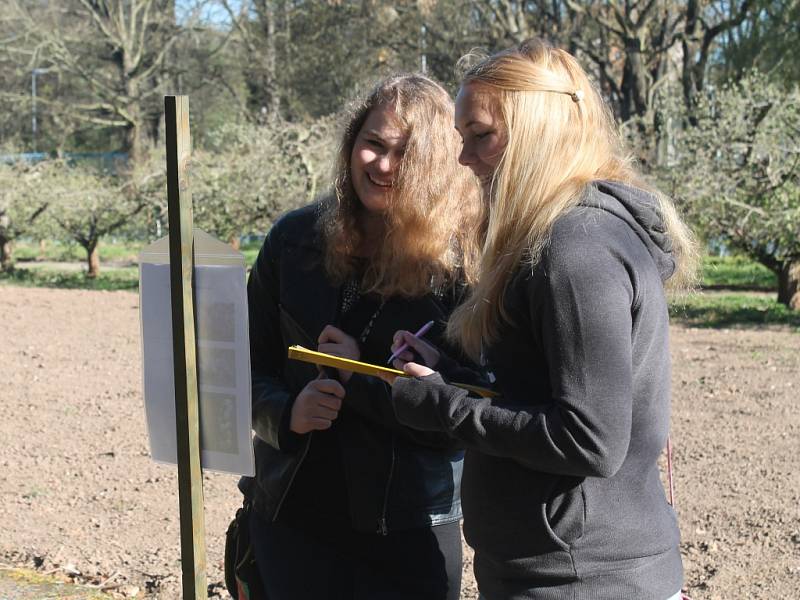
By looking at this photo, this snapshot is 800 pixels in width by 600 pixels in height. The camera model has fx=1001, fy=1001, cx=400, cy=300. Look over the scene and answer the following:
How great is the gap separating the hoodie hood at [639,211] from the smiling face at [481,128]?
184mm

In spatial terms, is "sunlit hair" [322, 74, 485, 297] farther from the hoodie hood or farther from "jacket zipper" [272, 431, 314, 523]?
the hoodie hood

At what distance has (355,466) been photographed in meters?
2.21

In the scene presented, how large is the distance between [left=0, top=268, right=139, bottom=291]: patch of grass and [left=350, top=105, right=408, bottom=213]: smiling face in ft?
47.0

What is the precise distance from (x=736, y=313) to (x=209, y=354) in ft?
35.9

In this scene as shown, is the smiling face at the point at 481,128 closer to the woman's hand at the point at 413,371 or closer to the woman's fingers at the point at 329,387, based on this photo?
the woman's hand at the point at 413,371

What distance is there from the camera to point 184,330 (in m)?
2.00

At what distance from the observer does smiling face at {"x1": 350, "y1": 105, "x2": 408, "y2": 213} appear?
7.55ft

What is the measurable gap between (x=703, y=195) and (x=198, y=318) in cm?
1022

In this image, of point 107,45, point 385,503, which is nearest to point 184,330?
point 385,503

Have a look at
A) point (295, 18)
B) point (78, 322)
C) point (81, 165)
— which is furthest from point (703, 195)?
point (295, 18)

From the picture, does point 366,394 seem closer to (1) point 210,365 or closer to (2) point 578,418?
(1) point 210,365

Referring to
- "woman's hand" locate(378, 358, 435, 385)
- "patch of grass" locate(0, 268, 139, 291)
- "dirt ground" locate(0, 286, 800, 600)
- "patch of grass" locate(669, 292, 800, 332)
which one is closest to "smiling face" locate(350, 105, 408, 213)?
"woman's hand" locate(378, 358, 435, 385)

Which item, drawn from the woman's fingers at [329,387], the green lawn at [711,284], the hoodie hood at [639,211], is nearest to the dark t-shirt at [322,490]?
the woman's fingers at [329,387]

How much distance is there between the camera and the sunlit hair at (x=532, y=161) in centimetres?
166
